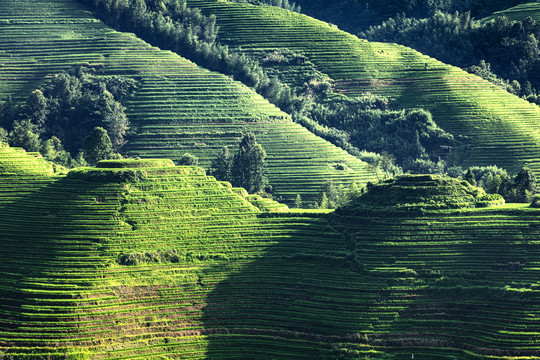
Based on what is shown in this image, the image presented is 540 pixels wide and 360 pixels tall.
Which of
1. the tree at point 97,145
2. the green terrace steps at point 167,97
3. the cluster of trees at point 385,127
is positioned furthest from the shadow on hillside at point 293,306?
the cluster of trees at point 385,127

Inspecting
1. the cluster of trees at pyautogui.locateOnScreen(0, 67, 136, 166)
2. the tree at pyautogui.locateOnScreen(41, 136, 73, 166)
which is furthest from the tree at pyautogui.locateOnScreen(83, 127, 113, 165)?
the cluster of trees at pyautogui.locateOnScreen(0, 67, 136, 166)

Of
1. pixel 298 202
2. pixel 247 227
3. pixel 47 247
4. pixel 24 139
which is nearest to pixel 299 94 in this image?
pixel 298 202

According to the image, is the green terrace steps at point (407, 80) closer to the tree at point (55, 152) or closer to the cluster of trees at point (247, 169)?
the cluster of trees at point (247, 169)

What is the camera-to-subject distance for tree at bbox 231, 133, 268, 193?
311 ft

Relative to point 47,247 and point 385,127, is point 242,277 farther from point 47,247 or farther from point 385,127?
point 385,127

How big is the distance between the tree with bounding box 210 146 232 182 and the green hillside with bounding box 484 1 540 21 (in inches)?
2253

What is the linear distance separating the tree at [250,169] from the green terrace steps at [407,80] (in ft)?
77.8

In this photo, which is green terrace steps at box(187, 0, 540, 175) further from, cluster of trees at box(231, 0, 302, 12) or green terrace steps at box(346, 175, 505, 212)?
green terrace steps at box(346, 175, 505, 212)

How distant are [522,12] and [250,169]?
6103cm

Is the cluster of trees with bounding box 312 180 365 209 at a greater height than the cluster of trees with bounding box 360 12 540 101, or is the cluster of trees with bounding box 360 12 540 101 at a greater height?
the cluster of trees with bounding box 360 12 540 101

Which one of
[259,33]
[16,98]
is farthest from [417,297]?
[259,33]

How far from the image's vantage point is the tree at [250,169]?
3735 inches

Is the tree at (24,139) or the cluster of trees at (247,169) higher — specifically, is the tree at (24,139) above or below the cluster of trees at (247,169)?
below

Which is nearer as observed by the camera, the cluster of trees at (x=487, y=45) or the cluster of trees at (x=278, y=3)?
the cluster of trees at (x=487, y=45)
